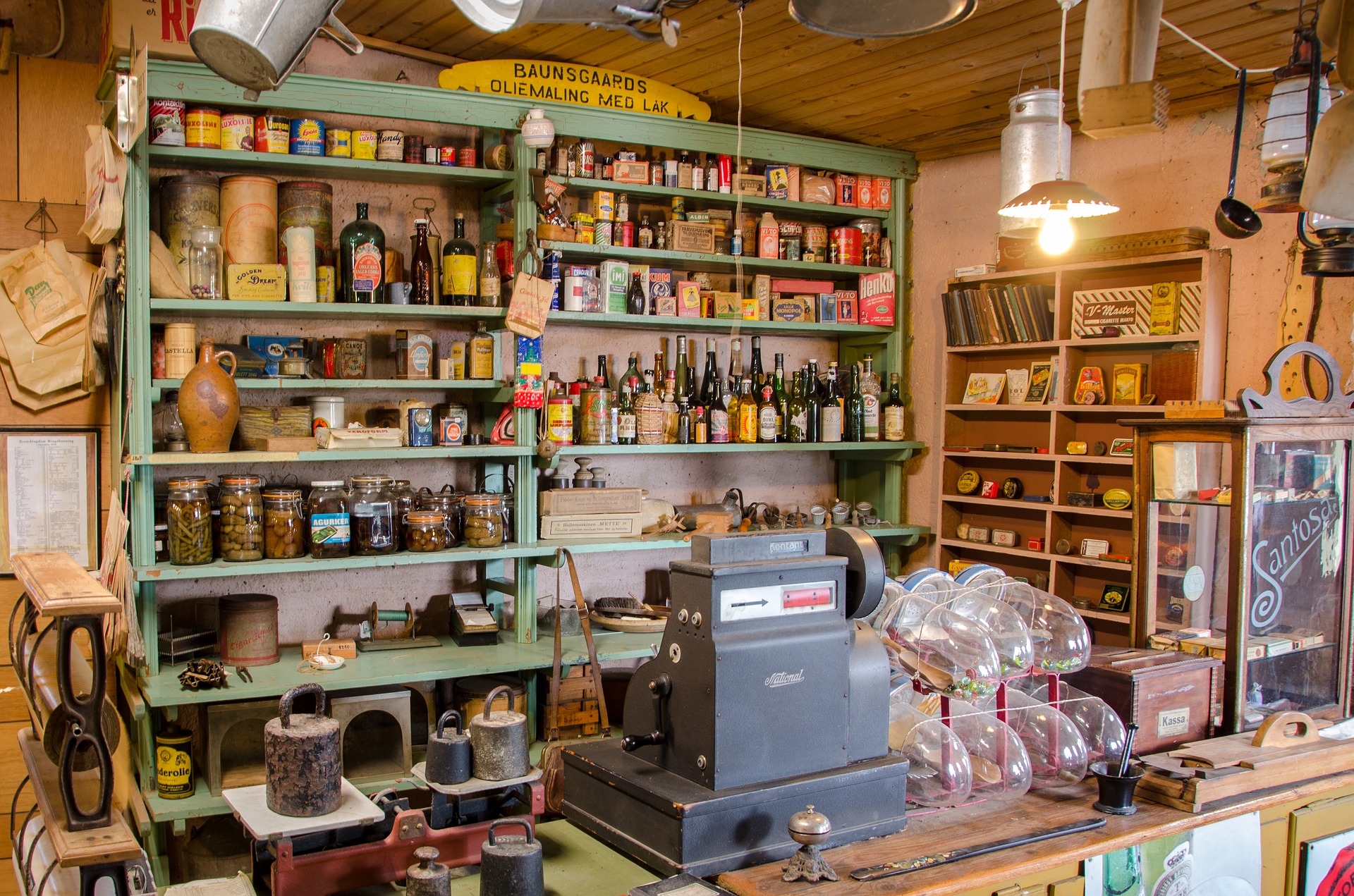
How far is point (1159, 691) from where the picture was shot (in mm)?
2199

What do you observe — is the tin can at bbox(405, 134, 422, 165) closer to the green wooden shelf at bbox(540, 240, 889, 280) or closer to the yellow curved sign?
the yellow curved sign

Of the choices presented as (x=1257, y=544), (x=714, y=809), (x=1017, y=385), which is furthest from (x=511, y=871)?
(x=1017, y=385)

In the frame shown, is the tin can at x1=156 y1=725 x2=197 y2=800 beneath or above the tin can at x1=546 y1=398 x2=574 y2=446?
beneath

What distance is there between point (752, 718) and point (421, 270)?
8.26 ft

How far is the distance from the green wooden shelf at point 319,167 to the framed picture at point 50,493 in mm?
1021

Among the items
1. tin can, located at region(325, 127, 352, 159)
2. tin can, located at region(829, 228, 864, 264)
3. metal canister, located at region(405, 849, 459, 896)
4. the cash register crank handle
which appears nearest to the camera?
metal canister, located at region(405, 849, 459, 896)

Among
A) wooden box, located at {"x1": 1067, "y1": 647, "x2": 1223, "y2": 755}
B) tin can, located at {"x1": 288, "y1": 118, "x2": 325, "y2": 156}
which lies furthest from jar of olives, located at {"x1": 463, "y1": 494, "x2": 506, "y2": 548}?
wooden box, located at {"x1": 1067, "y1": 647, "x2": 1223, "y2": 755}

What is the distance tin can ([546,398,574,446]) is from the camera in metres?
3.85

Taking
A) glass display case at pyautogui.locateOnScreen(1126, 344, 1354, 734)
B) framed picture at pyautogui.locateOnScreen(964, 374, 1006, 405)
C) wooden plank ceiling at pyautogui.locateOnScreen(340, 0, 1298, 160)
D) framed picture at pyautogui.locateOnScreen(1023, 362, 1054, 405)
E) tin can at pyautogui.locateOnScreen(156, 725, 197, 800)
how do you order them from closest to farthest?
1. glass display case at pyautogui.locateOnScreen(1126, 344, 1354, 734)
2. tin can at pyautogui.locateOnScreen(156, 725, 197, 800)
3. wooden plank ceiling at pyautogui.locateOnScreen(340, 0, 1298, 160)
4. framed picture at pyautogui.locateOnScreen(1023, 362, 1054, 405)
5. framed picture at pyautogui.locateOnScreen(964, 374, 1006, 405)

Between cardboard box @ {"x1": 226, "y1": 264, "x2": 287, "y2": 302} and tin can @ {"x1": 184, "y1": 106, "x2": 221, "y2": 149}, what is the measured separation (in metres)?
0.41

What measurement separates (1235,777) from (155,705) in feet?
9.05

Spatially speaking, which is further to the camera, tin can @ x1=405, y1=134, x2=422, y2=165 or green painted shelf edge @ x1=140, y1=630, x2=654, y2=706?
tin can @ x1=405, y1=134, x2=422, y2=165

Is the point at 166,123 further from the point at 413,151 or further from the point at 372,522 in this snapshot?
the point at 372,522

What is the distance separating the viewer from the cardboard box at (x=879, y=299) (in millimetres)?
4590
